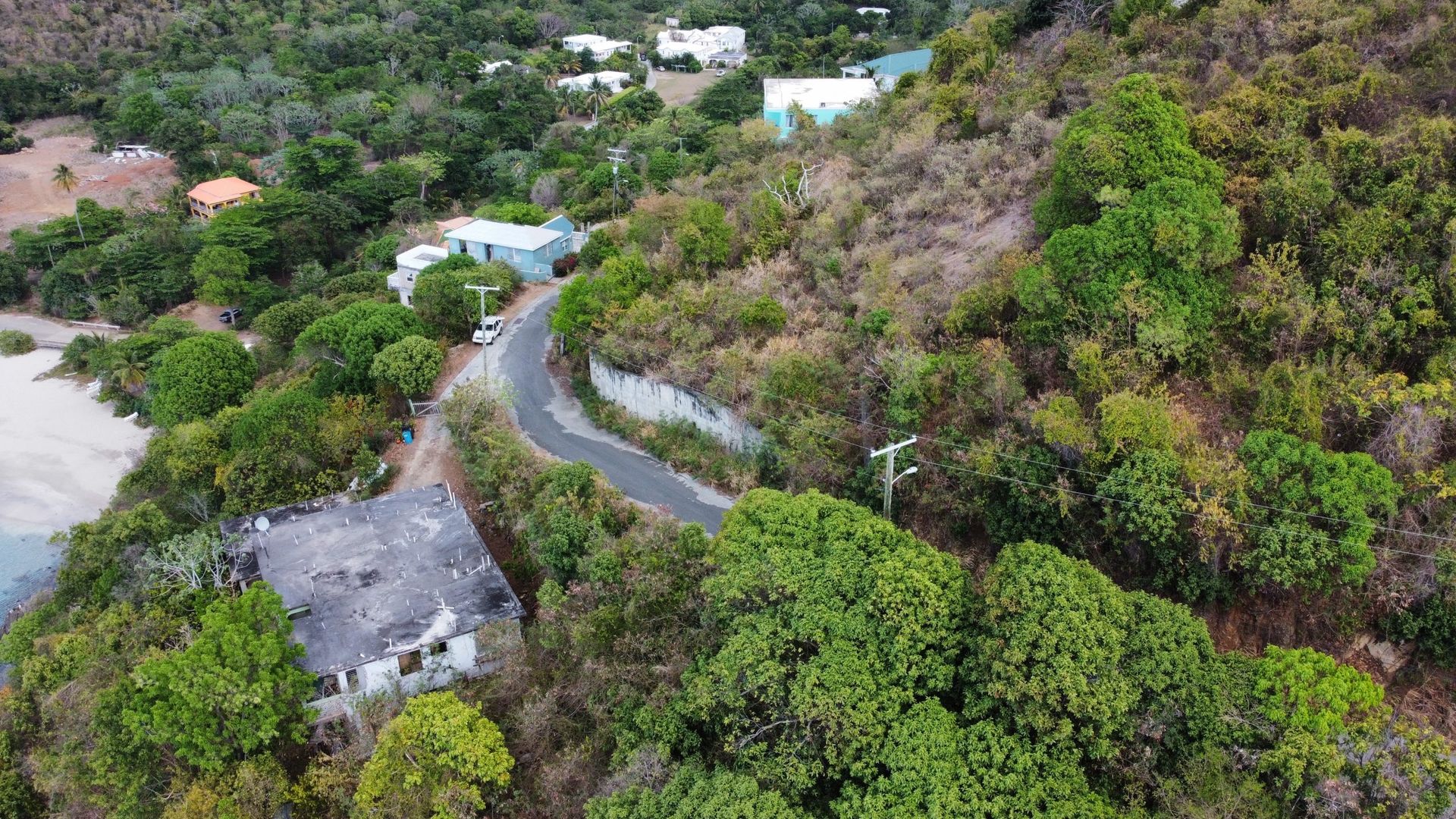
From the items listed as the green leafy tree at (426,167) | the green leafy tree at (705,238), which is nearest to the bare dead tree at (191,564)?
the green leafy tree at (705,238)

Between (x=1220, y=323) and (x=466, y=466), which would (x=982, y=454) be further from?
(x=466, y=466)

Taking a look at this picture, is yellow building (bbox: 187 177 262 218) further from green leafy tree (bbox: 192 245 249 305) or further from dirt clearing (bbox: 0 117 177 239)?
green leafy tree (bbox: 192 245 249 305)

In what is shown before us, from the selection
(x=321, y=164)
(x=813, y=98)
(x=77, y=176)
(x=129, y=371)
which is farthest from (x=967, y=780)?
(x=77, y=176)

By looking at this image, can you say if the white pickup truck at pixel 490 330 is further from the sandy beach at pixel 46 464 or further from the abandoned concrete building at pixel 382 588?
the sandy beach at pixel 46 464

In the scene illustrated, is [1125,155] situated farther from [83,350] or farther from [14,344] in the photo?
[14,344]

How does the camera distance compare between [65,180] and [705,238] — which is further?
[65,180]

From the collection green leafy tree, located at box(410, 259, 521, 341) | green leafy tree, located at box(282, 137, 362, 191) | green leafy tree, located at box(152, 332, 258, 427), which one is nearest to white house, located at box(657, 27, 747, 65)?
green leafy tree, located at box(282, 137, 362, 191)
